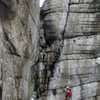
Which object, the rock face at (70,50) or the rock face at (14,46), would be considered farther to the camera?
the rock face at (70,50)

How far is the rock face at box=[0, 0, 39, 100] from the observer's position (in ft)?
13.4

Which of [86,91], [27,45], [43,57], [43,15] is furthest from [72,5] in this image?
[27,45]

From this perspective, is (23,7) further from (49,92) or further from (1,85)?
(49,92)

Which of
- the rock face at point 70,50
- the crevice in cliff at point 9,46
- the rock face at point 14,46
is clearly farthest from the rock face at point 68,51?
the crevice in cliff at point 9,46

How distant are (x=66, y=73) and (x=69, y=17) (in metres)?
3.02

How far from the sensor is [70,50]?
9.36 meters

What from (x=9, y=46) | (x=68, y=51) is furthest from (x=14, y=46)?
(x=68, y=51)

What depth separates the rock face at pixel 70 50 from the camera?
9.04 m

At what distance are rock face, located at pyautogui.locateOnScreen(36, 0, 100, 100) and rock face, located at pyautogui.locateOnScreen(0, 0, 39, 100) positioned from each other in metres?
4.00

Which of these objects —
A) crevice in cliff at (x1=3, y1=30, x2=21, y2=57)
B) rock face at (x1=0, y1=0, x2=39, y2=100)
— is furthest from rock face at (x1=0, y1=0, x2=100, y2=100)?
crevice in cliff at (x1=3, y1=30, x2=21, y2=57)

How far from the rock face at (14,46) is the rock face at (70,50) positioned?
4003 millimetres

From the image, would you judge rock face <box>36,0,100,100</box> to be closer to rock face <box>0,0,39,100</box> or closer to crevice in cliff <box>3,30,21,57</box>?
rock face <box>0,0,39,100</box>

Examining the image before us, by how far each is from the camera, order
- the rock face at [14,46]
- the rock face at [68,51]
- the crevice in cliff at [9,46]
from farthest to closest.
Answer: the rock face at [68,51] < the crevice in cliff at [9,46] < the rock face at [14,46]

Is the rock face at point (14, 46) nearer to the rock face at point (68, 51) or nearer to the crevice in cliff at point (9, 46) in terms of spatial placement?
the crevice in cliff at point (9, 46)
